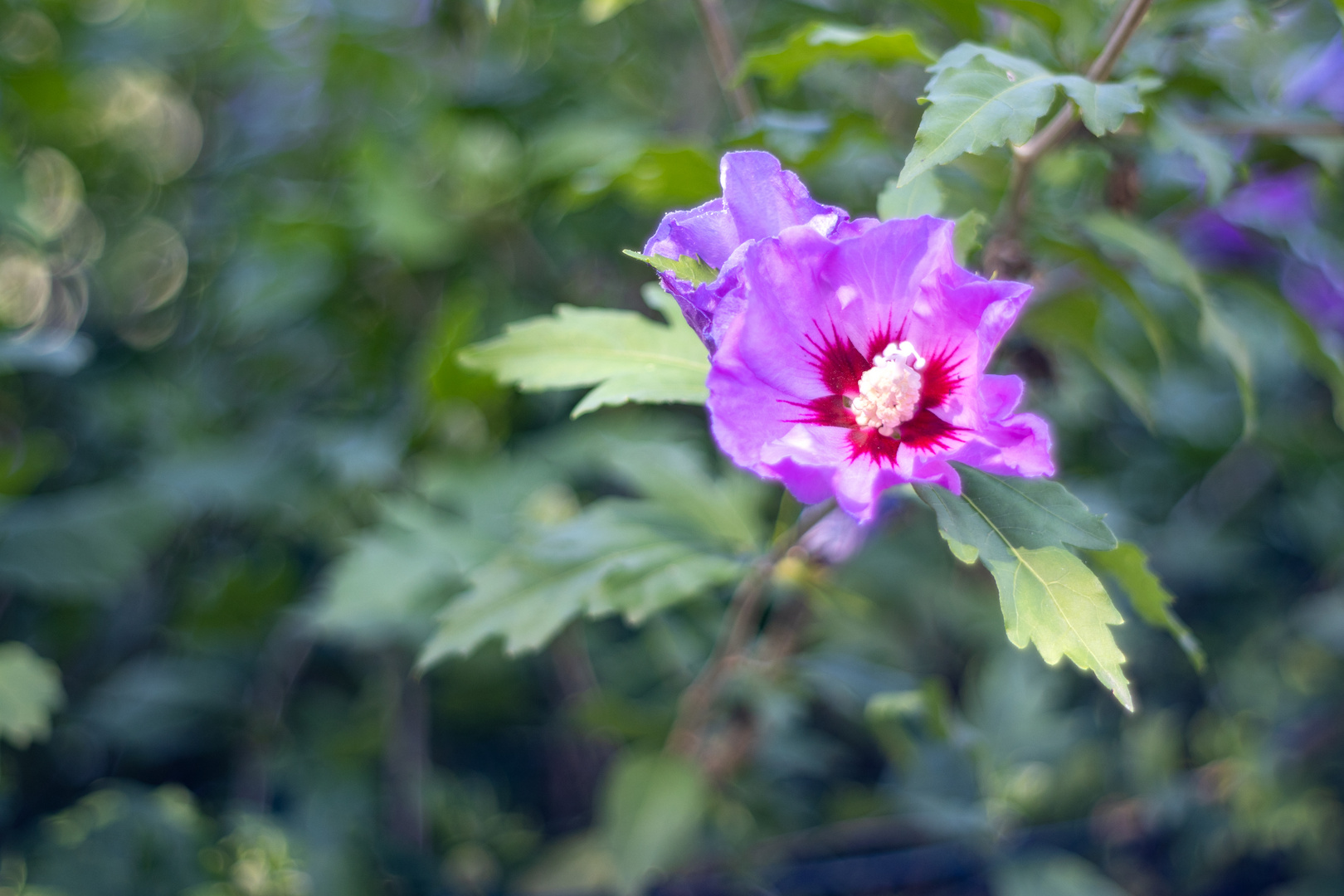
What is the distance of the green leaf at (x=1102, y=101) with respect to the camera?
100cm

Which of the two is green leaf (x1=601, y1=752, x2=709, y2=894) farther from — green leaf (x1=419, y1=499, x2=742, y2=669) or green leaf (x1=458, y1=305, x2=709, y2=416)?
green leaf (x1=458, y1=305, x2=709, y2=416)

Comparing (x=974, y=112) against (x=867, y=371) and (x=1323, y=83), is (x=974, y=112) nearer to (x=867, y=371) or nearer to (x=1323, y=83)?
(x=867, y=371)

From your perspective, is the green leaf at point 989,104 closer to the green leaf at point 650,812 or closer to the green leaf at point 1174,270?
the green leaf at point 1174,270

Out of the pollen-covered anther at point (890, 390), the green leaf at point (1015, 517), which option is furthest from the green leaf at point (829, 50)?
the green leaf at point (1015, 517)

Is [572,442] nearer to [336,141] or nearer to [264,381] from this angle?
[264,381]

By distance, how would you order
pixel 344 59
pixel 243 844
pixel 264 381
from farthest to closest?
pixel 264 381 → pixel 344 59 → pixel 243 844

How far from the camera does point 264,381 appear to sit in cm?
299

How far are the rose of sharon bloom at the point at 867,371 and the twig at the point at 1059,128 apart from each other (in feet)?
0.93

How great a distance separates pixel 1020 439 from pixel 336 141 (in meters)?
2.78

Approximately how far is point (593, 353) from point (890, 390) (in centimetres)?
41

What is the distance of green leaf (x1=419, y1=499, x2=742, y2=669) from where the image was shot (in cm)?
131

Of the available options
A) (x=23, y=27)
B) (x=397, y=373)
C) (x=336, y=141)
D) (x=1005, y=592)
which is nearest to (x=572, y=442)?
(x=397, y=373)

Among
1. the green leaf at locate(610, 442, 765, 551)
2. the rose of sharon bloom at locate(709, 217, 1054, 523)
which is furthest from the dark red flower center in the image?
the green leaf at locate(610, 442, 765, 551)

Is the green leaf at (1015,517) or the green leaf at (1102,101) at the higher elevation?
the green leaf at (1102,101)
